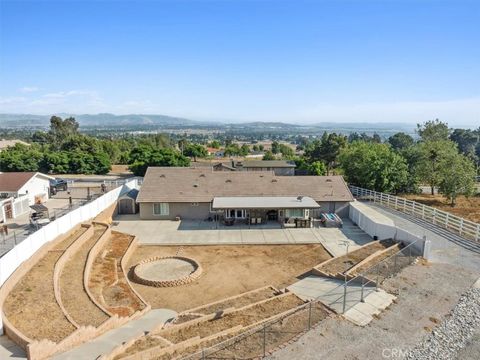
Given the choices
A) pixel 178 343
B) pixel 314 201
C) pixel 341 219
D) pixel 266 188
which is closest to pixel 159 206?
pixel 266 188

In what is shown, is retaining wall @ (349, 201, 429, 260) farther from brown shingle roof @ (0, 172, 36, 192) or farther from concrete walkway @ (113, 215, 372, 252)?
brown shingle roof @ (0, 172, 36, 192)

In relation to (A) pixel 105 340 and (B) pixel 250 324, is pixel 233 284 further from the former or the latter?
(A) pixel 105 340

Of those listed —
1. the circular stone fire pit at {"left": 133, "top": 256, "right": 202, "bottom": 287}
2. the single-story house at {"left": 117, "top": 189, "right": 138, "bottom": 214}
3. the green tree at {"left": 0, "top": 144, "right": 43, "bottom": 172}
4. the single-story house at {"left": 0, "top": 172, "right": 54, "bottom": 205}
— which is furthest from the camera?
the green tree at {"left": 0, "top": 144, "right": 43, "bottom": 172}

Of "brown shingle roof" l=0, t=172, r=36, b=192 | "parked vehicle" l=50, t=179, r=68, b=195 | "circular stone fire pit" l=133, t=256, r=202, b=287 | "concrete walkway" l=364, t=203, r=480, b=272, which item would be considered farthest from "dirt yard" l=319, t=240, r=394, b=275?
"parked vehicle" l=50, t=179, r=68, b=195

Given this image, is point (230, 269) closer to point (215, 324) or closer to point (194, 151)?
point (215, 324)

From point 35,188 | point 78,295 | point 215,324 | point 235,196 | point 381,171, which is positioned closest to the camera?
point 215,324

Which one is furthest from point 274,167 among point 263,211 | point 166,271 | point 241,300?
point 241,300
